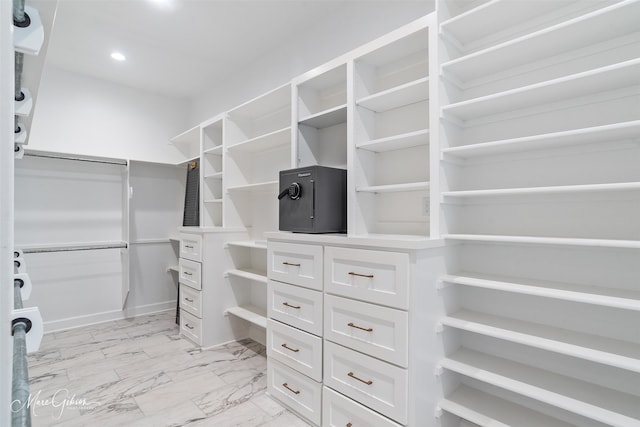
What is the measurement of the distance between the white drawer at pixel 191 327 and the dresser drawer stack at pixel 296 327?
116 centimetres

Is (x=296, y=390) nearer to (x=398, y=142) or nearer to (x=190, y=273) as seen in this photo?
(x=398, y=142)

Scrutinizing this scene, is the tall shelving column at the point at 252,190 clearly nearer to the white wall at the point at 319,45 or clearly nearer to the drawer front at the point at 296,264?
the white wall at the point at 319,45

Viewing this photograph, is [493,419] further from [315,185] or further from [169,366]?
[169,366]

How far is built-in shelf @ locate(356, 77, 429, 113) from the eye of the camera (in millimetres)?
1745

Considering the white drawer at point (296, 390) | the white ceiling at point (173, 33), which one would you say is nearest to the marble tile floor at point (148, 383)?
the white drawer at point (296, 390)

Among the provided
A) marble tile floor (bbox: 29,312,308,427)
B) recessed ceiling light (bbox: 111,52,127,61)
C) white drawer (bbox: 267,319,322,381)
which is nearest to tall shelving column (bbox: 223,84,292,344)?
marble tile floor (bbox: 29,312,308,427)

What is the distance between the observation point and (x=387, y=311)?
5.08 ft

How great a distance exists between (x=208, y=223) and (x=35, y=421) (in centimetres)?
202

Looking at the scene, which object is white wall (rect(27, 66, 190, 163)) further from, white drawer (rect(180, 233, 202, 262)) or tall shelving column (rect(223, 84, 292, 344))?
tall shelving column (rect(223, 84, 292, 344))

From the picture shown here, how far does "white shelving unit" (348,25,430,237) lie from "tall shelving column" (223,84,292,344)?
3.48 feet

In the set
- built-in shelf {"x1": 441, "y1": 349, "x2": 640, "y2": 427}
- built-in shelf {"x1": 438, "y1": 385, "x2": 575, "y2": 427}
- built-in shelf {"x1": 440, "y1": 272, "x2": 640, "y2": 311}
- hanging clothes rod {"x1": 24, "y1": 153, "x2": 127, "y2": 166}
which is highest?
hanging clothes rod {"x1": 24, "y1": 153, "x2": 127, "y2": 166}

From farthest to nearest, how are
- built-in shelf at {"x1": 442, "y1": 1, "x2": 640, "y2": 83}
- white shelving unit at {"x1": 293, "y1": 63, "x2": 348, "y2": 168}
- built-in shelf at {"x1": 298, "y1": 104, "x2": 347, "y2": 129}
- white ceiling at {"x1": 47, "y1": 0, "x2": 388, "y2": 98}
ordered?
white ceiling at {"x1": 47, "y1": 0, "x2": 388, "y2": 98} → white shelving unit at {"x1": 293, "y1": 63, "x2": 348, "y2": 168} → built-in shelf at {"x1": 298, "y1": 104, "x2": 347, "y2": 129} → built-in shelf at {"x1": 442, "y1": 1, "x2": 640, "y2": 83}

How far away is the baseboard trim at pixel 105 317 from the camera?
11.9ft

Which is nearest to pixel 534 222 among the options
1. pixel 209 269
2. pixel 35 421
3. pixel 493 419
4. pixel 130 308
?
pixel 493 419
